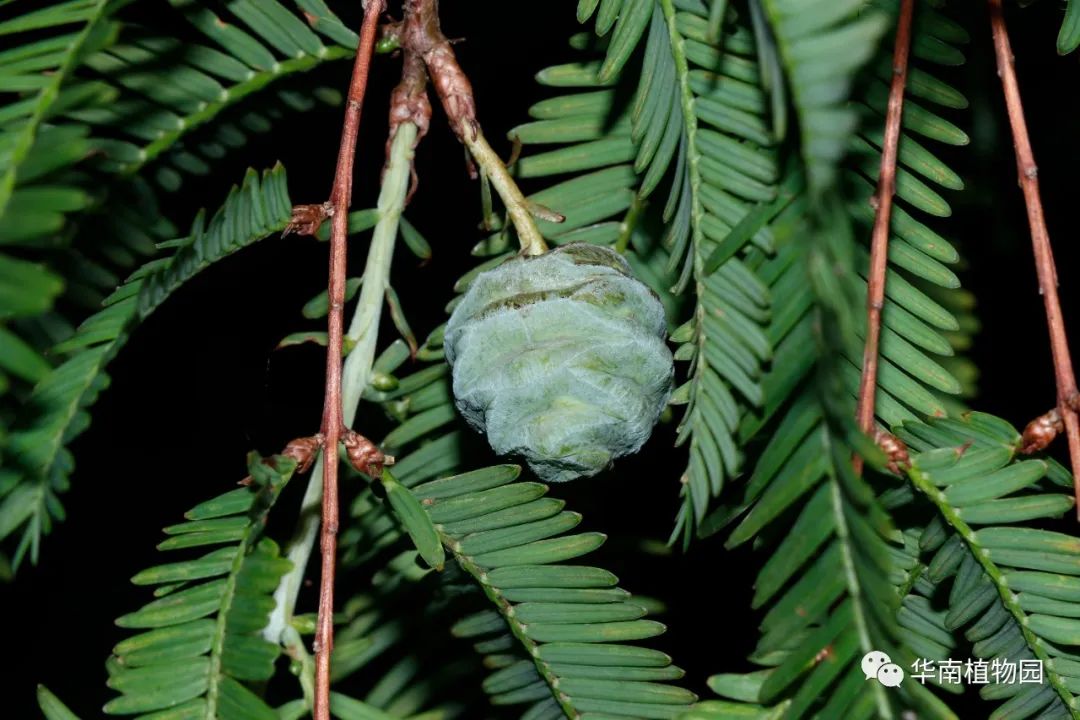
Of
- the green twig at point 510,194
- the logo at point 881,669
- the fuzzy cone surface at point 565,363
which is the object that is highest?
the green twig at point 510,194

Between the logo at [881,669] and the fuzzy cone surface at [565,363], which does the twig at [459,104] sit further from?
the logo at [881,669]

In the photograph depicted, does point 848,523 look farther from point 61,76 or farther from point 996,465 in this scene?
point 61,76

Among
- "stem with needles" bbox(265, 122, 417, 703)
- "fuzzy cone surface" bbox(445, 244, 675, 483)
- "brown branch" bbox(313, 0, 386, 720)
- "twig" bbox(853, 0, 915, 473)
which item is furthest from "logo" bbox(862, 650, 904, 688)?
"stem with needles" bbox(265, 122, 417, 703)

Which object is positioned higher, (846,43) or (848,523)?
(846,43)

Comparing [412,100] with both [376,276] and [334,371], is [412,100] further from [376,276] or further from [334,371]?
[334,371]

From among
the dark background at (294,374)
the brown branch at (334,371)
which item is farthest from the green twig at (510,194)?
the dark background at (294,374)

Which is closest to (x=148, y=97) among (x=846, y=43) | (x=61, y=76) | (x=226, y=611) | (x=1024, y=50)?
(x=61, y=76)
